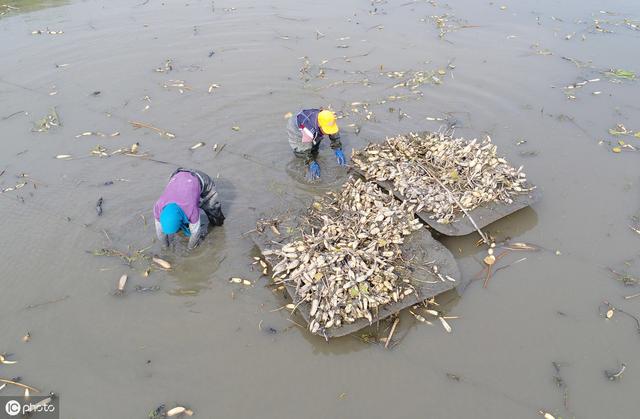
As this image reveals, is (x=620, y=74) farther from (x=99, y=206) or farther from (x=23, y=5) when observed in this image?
(x=23, y=5)

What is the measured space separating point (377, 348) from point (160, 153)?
4.77 metres

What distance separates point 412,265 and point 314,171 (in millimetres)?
2287

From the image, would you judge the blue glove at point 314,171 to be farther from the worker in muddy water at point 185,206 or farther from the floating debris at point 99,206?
the floating debris at point 99,206

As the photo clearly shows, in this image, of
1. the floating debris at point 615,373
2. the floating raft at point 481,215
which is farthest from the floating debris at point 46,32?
the floating debris at point 615,373

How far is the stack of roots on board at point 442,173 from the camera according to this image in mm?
5578

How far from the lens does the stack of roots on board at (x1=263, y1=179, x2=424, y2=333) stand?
4.40 meters

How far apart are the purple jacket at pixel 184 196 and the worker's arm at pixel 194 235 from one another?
0.07 meters

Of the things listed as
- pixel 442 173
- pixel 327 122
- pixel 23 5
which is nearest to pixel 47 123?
pixel 327 122

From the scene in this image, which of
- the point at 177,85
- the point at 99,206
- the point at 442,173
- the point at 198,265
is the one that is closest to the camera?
the point at 198,265

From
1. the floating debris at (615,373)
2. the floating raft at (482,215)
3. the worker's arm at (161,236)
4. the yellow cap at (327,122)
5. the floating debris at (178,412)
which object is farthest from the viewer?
the yellow cap at (327,122)

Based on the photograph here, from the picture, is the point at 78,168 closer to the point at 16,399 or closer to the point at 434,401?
the point at 16,399

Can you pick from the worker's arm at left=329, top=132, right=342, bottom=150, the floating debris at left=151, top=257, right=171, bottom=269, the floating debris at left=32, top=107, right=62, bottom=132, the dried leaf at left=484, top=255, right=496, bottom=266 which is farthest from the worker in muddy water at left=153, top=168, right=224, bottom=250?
the floating debris at left=32, top=107, right=62, bottom=132

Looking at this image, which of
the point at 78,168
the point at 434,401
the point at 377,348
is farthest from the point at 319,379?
the point at 78,168

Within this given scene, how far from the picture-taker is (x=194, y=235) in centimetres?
519
